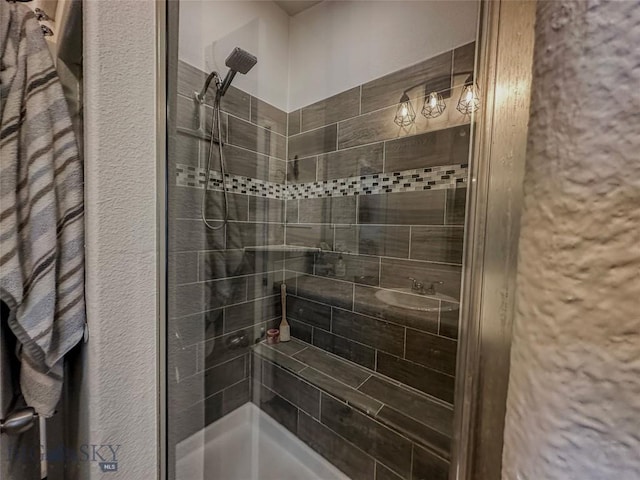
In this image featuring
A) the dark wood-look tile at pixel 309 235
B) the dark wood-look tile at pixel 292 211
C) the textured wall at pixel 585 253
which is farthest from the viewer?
Result: the dark wood-look tile at pixel 292 211

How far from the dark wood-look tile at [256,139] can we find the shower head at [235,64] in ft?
0.51

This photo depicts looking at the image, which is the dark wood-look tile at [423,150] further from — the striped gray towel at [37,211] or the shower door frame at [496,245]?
the striped gray towel at [37,211]

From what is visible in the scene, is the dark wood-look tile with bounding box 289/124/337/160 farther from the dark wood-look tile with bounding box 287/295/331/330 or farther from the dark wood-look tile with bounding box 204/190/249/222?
the dark wood-look tile with bounding box 287/295/331/330

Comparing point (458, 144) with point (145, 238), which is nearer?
point (145, 238)

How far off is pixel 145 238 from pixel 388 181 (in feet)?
3.97

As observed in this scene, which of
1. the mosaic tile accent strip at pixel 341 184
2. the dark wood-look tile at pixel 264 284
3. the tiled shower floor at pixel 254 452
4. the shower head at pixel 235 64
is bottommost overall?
the tiled shower floor at pixel 254 452

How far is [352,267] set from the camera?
1.63m

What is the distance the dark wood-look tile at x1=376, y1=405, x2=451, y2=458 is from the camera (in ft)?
3.20

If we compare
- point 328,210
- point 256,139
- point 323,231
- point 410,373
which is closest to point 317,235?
point 323,231

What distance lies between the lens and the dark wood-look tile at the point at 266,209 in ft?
5.42

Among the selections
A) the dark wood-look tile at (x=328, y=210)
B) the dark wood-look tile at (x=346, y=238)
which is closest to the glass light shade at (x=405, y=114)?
the dark wood-look tile at (x=328, y=210)

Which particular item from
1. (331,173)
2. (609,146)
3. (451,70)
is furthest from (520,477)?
(331,173)

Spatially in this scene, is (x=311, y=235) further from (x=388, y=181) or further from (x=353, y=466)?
(x=353, y=466)

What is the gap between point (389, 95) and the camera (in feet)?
4.75
